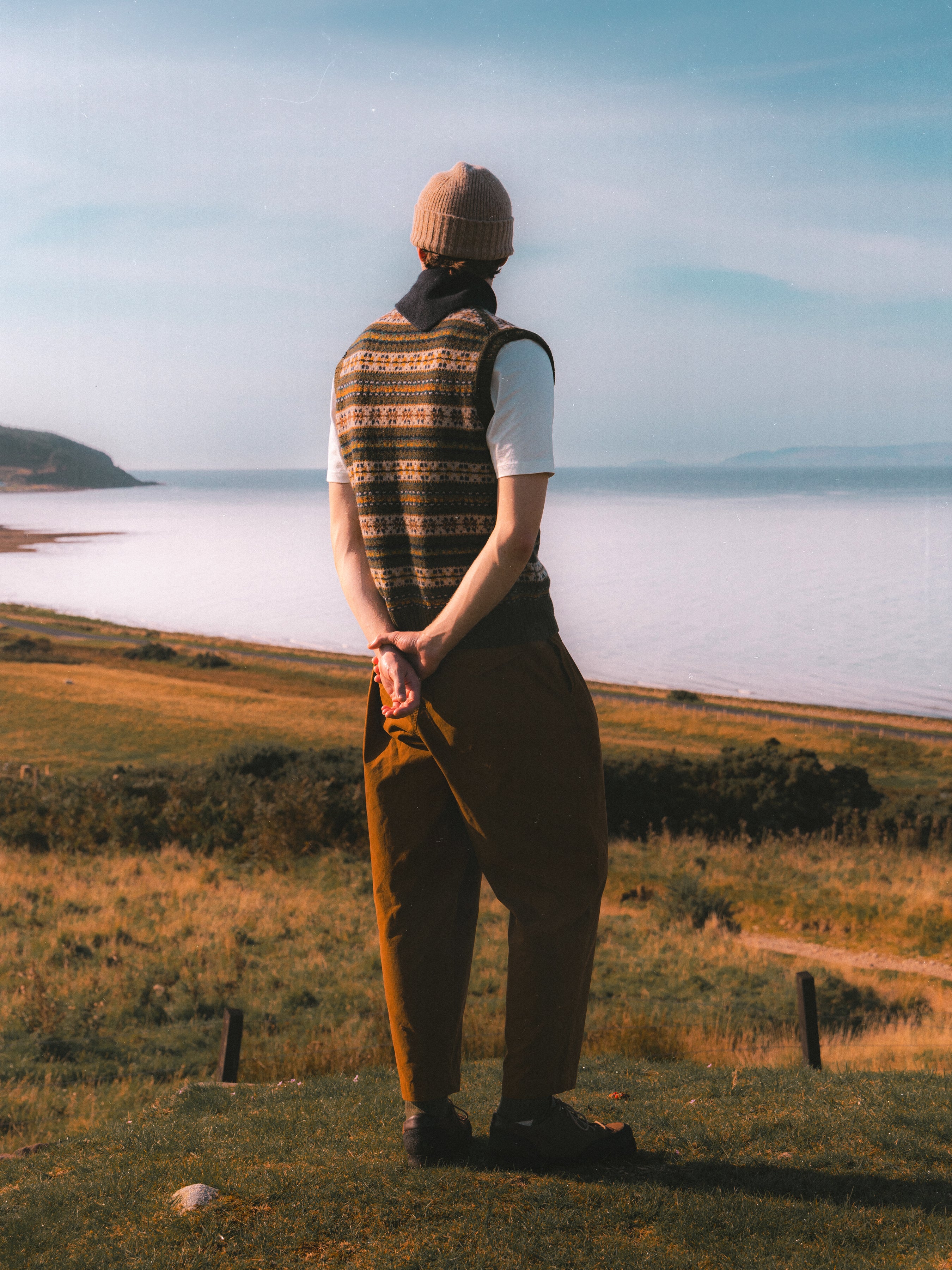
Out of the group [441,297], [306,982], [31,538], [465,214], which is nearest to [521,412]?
[441,297]

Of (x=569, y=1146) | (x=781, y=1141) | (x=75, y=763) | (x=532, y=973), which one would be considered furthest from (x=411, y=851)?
(x=75, y=763)

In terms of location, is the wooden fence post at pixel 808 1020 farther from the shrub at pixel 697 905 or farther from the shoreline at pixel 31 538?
A: the shoreline at pixel 31 538

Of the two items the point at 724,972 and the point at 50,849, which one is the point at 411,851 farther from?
the point at 50,849

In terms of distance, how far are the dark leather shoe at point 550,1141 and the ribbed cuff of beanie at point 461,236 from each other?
195 centimetres

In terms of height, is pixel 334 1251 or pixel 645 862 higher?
pixel 334 1251

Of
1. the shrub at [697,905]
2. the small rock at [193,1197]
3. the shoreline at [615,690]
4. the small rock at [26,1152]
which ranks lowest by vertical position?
the shoreline at [615,690]

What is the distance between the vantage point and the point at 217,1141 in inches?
111

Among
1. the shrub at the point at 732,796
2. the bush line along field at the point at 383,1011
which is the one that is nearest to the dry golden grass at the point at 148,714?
the bush line along field at the point at 383,1011

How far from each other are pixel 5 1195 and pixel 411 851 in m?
1.27

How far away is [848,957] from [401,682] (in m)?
10.8

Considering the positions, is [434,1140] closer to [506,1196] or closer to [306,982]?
[506,1196]

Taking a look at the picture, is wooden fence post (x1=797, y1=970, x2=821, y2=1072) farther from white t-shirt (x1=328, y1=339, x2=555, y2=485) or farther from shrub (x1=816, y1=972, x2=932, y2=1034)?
white t-shirt (x1=328, y1=339, x2=555, y2=485)

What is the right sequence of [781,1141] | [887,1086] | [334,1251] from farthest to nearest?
[887,1086] < [781,1141] < [334,1251]

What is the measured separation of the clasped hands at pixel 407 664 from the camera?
2.23 meters
